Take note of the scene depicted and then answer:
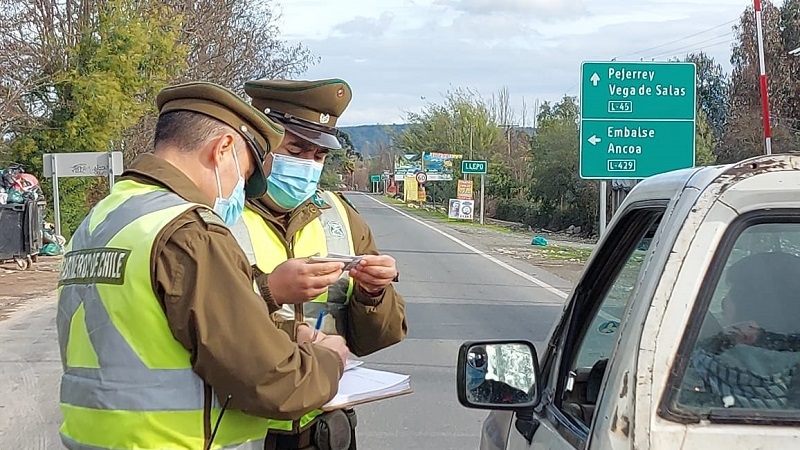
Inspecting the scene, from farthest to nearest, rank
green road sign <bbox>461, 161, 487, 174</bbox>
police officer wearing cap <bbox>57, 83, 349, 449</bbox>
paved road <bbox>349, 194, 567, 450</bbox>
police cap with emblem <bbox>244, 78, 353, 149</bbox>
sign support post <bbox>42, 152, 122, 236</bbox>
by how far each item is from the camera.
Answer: green road sign <bbox>461, 161, 487, 174</bbox>, sign support post <bbox>42, 152, 122, 236</bbox>, paved road <bbox>349, 194, 567, 450</bbox>, police cap with emblem <bbox>244, 78, 353, 149</bbox>, police officer wearing cap <bbox>57, 83, 349, 449</bbox>

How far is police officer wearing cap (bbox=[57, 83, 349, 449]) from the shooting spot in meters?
2.26

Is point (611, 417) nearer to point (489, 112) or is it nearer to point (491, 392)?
point (491, 392)

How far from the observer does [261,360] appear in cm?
231

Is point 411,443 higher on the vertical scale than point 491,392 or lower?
lower

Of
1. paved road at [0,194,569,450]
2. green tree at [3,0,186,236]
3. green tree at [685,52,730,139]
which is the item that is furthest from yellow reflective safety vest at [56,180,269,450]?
green tree at [685,52,730,139]

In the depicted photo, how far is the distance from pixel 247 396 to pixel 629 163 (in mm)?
10734

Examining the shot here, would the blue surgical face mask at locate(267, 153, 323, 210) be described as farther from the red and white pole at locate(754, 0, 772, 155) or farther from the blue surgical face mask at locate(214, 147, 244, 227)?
the red and white pole at locate(754, 0, 772, 155)

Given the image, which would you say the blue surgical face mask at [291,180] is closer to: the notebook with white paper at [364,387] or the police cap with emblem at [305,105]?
the police cap with emblem at [305,105]

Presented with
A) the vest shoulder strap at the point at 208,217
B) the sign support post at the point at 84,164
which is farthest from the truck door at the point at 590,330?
the sign support post at the point at 84,164

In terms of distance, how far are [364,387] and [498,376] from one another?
Result: 607 millimetres

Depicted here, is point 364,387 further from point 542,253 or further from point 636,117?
point 542,253

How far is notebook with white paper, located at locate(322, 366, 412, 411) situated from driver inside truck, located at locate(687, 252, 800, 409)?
1236 mm

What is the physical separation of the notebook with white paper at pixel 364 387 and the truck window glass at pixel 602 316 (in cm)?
54

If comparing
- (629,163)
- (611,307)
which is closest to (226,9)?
(629,163)
